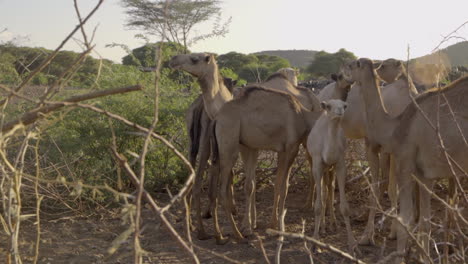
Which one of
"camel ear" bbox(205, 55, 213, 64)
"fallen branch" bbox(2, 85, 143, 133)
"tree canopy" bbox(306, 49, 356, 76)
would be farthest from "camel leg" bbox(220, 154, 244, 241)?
"tree canopy" bbox(306, 49, 356, 76)

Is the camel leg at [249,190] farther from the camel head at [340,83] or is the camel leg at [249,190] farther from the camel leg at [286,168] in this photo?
the camel head at [340,83]

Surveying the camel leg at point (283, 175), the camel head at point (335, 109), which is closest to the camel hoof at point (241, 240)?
the camel leg at point (283, 175)

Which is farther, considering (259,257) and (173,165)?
(173,165)

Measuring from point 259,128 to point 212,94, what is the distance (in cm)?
87

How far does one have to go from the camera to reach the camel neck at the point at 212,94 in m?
7.59

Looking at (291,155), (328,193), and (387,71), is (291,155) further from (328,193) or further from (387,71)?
(387,71)

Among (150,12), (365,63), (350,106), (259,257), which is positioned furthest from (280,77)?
(150,12)

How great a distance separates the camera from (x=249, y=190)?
7.65 m

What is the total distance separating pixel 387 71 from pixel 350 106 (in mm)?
767

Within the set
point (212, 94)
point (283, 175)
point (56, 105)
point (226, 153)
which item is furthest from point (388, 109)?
point (56, 105)

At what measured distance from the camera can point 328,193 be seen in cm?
791

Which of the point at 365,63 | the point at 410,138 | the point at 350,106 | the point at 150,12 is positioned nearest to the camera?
the point at 410,138

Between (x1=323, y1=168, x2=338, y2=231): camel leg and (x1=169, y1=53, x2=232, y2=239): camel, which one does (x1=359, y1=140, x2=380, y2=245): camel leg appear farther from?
(x1=169, y1=53, x2=232, y2=239): camel

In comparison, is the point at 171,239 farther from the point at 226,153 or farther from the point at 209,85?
the point at 209,85
